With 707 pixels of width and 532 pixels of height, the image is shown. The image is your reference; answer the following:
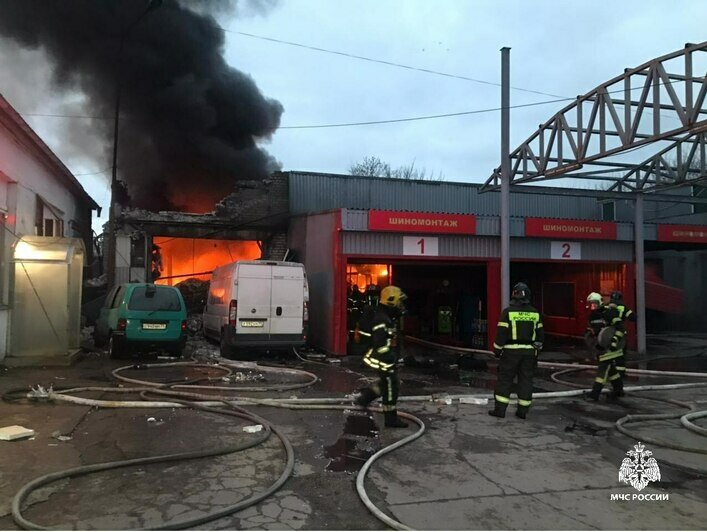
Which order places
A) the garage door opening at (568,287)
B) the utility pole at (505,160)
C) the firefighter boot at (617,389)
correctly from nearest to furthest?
the firefighter boot at (617,389), the utility pole at (505,160), the garage door opening at (568,287)

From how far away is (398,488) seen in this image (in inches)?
166

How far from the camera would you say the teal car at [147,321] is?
35.4 feet

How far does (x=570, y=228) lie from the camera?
14484mm

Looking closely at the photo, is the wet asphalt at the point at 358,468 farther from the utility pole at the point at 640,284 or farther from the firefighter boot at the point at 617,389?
the utility pole at the point at 640,284

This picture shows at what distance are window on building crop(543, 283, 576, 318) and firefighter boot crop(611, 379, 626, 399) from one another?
10414 mm

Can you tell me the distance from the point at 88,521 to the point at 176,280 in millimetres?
19658

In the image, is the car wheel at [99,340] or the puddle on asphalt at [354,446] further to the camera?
the car wheel at [99,340]

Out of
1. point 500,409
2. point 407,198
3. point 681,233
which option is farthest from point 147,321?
point 681,233

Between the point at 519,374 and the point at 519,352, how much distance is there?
11.8 inches

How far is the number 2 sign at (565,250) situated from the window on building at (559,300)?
11.1 feet

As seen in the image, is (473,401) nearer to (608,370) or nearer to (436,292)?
(608,370)

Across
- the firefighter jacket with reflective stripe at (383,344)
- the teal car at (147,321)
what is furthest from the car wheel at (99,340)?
the firefighter jacket with reflective stripe at (383,344)

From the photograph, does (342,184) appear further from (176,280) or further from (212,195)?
(176,280)

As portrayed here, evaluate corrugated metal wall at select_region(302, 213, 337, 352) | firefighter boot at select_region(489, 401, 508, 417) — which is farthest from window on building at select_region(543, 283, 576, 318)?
firefighter boot at select_region(489, 401, 508, 417)
